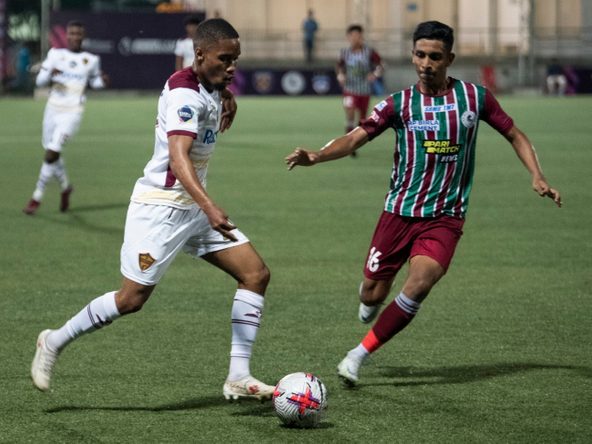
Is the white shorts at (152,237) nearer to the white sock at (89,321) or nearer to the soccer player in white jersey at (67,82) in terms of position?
the white sock at (89,321)

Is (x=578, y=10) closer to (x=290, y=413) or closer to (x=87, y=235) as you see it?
(x=87, y=235)

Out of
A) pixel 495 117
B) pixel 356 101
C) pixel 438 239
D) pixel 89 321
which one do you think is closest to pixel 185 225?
pixel 89 321

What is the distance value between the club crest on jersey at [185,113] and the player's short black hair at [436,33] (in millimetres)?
1656

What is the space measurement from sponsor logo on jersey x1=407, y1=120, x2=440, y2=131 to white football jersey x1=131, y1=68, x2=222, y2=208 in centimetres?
132

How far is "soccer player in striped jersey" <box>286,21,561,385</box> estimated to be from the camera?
24.5ft

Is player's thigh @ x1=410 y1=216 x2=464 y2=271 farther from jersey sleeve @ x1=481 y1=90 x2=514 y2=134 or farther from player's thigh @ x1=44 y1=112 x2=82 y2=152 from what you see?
player's thigh @ x1=44 y1=112 x2=82 y2=152

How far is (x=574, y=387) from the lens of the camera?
24.4 feet

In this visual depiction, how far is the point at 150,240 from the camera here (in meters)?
6.79

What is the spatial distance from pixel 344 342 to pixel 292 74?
40650 mm

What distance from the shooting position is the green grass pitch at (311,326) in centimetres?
671

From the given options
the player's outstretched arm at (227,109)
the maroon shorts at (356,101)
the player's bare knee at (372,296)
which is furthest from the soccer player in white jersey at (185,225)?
the maroon shorts at (356,101)

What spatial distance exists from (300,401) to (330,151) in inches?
64.5

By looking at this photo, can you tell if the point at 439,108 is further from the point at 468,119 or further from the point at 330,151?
the point at 330,151

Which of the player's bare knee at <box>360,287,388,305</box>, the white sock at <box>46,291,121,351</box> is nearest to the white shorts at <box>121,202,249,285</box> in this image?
the white sock at <box>46,291,121,351</box>
